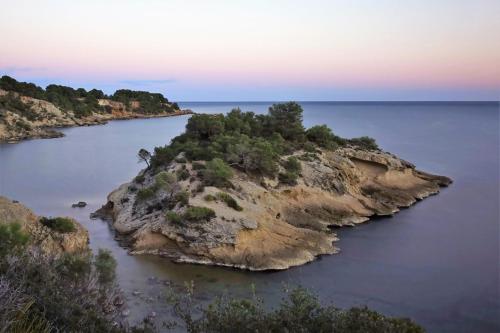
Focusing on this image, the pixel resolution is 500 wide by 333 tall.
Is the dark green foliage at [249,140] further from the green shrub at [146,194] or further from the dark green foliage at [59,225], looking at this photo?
the dark green foliage at [59,225]

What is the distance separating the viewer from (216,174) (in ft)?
112

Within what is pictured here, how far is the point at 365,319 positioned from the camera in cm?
1112

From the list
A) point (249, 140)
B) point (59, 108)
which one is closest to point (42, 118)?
point (59, 108)

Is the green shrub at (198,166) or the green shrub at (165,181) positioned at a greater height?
the green shrub at (198,166)

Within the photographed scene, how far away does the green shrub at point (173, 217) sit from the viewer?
2903 centimetres

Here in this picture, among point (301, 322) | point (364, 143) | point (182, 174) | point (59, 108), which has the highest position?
point (59, 108)

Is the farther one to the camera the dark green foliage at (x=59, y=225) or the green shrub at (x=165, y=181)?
the green shrub at (x=165, y=181)

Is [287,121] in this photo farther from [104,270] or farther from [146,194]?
[104,270]

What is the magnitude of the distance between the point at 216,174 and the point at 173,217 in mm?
6007

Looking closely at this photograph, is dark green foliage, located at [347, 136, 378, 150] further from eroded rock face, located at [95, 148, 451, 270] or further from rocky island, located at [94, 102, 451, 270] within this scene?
eroded rock face, located at [95, 148, 451, 270]

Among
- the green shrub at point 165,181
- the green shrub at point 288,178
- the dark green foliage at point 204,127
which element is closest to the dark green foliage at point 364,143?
the green shrub at point 288,178

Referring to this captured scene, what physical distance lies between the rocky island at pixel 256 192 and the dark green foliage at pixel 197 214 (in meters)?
0.06

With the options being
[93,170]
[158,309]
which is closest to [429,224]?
[158,309]

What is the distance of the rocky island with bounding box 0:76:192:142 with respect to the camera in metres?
94.6
